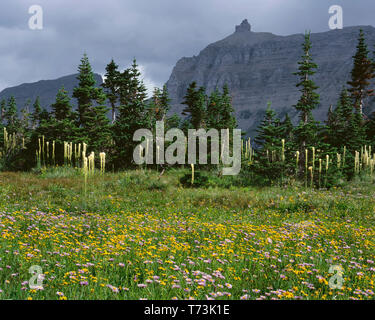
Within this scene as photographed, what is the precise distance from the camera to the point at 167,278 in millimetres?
3812

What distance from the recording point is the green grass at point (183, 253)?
3.47m

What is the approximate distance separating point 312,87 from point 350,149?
7358mm

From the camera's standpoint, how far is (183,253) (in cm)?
500

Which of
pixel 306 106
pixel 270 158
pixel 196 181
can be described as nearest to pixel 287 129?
pixel 306 106

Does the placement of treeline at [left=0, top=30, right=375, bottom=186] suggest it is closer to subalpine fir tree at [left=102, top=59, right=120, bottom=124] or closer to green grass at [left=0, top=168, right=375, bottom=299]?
subalpine fir tree at [left=102, top=59, right=120, bottom=124]

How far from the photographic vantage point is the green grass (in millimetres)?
3471

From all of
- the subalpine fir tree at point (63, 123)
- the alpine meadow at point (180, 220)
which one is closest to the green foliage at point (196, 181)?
the alpine meadow at point (180, 220)

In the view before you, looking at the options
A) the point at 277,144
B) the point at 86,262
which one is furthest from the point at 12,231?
the point at 277,144

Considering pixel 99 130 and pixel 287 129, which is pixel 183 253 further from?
pixel 287 129

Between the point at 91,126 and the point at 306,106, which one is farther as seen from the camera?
the point at 91,126

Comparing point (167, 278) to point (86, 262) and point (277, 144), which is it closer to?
point (86, 262)

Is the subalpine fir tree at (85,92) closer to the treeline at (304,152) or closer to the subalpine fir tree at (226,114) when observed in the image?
the subalpine fir tree at (226,114)

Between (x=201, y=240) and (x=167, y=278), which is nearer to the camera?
(x=167, y=278)

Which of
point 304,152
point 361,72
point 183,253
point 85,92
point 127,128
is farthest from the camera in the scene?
point 361,72
